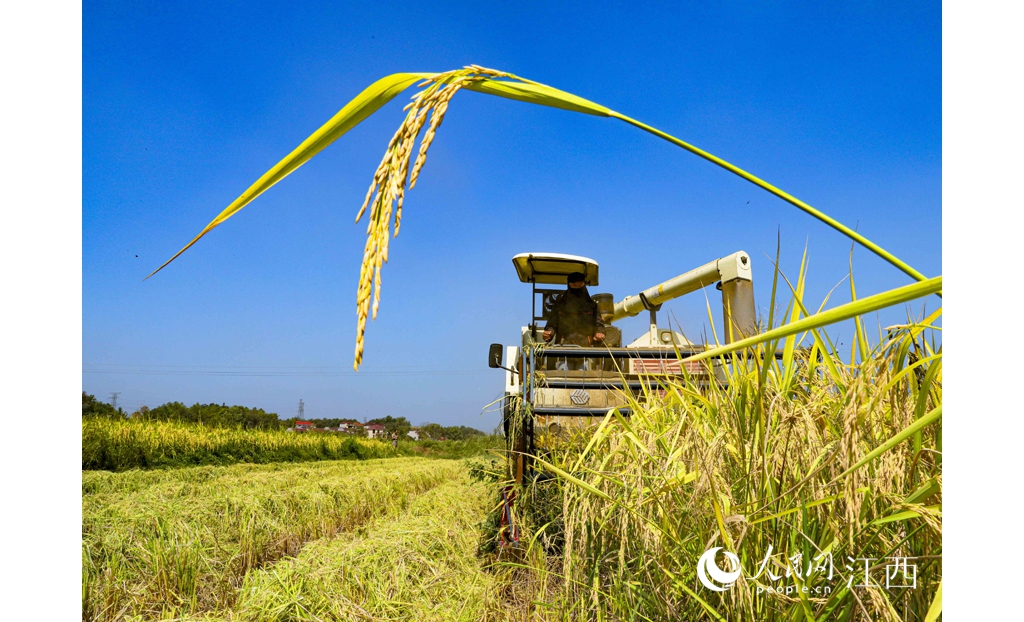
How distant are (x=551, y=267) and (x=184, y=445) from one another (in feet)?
38.0

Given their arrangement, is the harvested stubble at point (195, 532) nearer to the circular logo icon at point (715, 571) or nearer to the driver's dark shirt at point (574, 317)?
the driver's dark shirt at point (574, 317)

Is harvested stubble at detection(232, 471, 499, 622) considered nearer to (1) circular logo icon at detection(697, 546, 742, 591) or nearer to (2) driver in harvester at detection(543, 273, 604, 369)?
(1) circular logo icon at detection(697, 546, 742, 591)

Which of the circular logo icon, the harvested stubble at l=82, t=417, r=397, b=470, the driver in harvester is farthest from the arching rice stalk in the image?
the harvested stubble at l=82, t=417, r=397, b=470

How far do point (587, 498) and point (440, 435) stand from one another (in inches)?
1103

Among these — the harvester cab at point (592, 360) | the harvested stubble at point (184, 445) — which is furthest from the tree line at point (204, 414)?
the harvester cab at point (592, 360)

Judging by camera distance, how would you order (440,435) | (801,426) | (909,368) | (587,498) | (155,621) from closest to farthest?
(909,368) → (801,426) → (587,498) → (155,621) → (440,435)

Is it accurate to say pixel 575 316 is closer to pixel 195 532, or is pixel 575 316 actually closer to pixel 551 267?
pixel 551 267

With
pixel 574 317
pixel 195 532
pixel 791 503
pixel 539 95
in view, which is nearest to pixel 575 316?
pixel 574 317

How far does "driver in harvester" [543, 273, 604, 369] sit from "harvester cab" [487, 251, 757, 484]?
11 centimetres

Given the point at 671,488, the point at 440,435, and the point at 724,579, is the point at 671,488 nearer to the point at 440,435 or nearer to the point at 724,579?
the point at 724,579

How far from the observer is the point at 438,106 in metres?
0.62

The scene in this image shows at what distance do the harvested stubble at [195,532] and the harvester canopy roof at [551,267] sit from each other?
318 cm

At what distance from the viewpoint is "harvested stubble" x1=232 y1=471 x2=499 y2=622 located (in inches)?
114

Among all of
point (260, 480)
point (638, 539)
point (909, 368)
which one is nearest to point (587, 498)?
point (638, 539)
